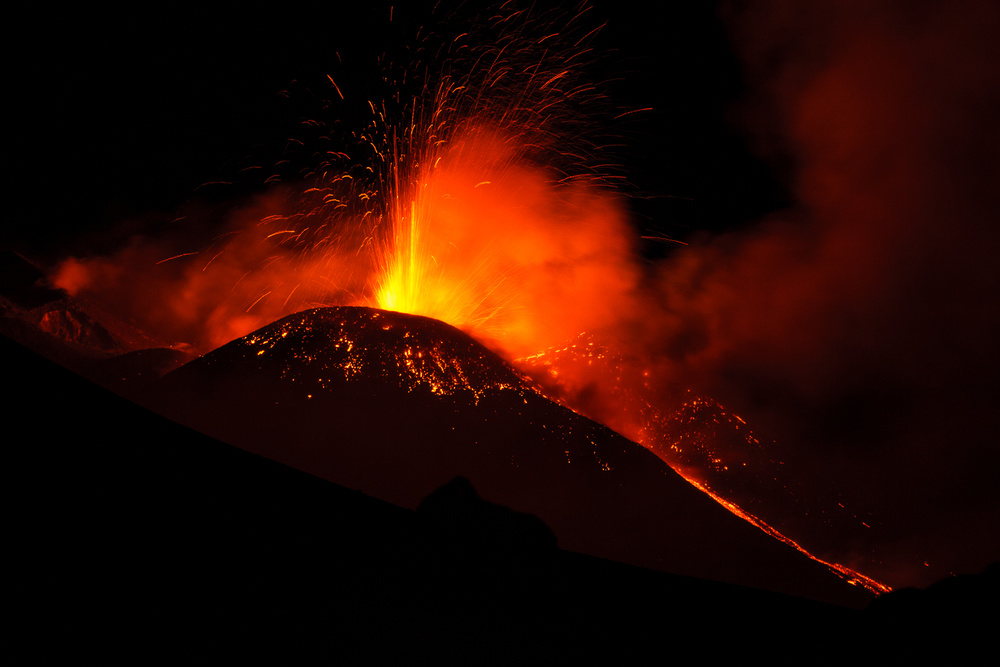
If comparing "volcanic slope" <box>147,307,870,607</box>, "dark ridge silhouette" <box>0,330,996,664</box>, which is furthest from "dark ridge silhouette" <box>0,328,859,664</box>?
"volcanic slope" <box>147,307,870,607</box>

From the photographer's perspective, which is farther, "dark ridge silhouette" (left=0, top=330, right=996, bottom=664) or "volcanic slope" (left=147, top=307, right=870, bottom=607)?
"volcanic slope" (left=147, top=307, right=870, bottom=607)

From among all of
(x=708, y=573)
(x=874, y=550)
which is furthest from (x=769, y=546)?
(x=874, y=550)

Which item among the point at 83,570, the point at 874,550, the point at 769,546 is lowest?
the point at 83,570

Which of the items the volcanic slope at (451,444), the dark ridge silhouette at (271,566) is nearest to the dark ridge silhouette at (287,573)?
the dark ridge silhouette at (271,566)

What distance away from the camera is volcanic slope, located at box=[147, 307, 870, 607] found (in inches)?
359

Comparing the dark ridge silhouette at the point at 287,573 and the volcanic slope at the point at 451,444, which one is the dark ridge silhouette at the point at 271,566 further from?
the volcanic slope at the point at 451,444

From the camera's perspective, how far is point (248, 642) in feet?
7.68

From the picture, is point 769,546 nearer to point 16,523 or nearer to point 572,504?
point 572,504

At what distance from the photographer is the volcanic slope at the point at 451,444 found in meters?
9.12

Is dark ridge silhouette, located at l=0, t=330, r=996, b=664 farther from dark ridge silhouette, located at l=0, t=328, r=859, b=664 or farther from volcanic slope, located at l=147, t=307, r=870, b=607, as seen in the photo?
volcanic slope, located at l=147, t=307, r=870, b=607

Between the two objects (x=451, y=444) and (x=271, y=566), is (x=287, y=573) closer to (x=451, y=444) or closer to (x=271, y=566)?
(x=271, y=566)

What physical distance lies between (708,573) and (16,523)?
975 centimetres

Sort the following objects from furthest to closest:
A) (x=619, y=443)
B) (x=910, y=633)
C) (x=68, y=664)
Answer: (x=619, y=443)
(x=910, y=633)
(x=68, y=664)

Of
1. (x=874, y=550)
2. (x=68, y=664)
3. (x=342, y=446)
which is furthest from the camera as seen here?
(x=874, y=550)
